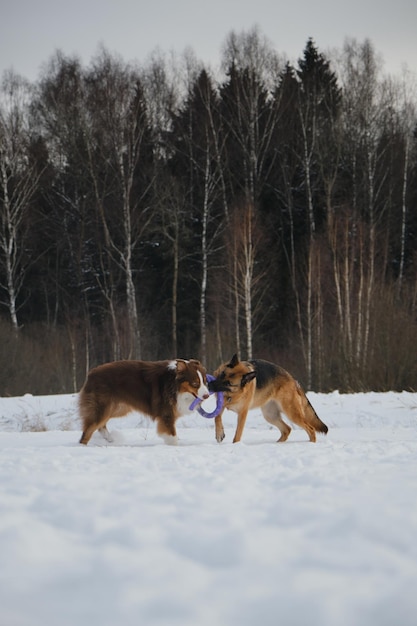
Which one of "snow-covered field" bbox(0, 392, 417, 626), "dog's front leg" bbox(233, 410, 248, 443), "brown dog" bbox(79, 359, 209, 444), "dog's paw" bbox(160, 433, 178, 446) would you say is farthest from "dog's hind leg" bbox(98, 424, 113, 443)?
"snow-covered field" bbox(0, 392, 417, 626)

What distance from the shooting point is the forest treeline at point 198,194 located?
2347 centimetres

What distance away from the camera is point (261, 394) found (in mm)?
7766

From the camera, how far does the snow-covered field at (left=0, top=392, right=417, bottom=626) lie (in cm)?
240

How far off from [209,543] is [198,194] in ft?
81.8

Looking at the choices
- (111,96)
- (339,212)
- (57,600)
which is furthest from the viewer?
(339,212)

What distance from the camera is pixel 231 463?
455 centimetres

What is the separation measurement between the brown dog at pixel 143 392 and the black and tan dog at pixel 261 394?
13.5 inches

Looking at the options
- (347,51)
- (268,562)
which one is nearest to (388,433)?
(268,562)

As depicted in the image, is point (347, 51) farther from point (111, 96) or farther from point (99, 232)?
point (99, 232)

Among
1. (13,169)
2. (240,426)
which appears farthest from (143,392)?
(13,169)

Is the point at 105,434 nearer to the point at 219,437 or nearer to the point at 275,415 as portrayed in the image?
the point at 219,437

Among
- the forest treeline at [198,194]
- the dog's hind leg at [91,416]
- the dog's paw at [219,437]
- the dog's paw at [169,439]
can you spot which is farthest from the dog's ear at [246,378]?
the forest treeline at [198,194]

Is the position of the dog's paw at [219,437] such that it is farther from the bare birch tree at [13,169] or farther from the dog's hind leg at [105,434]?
the bare birch tree at [13,169]

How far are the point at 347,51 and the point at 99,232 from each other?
1362cm
